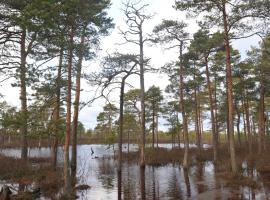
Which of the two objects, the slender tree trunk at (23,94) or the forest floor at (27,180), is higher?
the slender tree trunk at (23,94)

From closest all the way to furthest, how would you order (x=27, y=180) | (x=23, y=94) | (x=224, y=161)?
(x=27, y=180), (x=23, y=94), (x=224, y=161)

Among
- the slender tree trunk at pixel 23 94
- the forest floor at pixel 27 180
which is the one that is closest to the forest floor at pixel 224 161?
the forest floor at pixel 27 180

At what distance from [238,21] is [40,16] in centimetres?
1099

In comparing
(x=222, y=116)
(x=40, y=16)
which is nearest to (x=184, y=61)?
(x=40, y=16)

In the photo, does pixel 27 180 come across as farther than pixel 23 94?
No

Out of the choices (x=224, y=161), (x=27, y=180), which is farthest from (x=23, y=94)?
(x=224, y=161)

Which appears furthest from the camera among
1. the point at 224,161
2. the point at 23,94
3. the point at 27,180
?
the point at 224,161

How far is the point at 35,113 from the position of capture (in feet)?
46.8

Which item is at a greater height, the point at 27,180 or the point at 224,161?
the point at 224,161

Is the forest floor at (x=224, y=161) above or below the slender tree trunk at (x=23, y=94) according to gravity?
below

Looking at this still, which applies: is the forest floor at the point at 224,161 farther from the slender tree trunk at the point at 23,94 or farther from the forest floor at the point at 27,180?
the slender tree trunk at the point at 23,94

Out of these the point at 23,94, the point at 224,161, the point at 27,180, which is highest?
the point at 23,94

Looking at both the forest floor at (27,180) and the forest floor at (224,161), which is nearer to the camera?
the forest floor at (27,180)

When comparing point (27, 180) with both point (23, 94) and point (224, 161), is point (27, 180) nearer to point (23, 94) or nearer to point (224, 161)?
point (23, 94)
